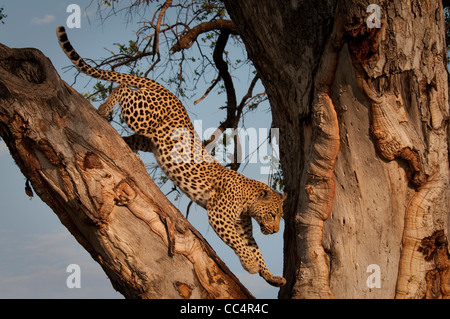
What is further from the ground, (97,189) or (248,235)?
(97,189)

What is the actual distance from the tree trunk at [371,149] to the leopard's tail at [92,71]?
250cm

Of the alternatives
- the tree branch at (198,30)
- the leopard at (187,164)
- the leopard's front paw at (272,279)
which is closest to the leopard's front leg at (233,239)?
the leopard at (187,164)

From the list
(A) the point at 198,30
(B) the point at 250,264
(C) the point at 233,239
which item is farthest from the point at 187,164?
(A) the point at 198,30

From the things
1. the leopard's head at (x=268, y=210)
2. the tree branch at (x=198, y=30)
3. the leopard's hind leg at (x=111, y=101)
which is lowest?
the leopard's head at (x=268, y=210)

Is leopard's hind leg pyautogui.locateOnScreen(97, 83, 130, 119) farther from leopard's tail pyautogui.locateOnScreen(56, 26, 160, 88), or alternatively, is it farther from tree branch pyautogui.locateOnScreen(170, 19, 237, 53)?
tree branch pyautogui.locateOnScreen(170, 19, 237, 53)

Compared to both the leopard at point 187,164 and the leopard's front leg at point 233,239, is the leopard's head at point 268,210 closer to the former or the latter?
the leopard at point 187,164

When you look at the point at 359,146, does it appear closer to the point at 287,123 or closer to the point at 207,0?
the point at 287,123

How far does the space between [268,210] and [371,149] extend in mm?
2334

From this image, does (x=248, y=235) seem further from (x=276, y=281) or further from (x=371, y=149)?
(x=371, y=149)

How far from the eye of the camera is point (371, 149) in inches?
165

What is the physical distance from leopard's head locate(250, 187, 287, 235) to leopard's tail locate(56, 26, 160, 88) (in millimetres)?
2032

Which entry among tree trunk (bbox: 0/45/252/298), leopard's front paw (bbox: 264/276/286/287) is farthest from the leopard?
tree trunk (bbox: 0/45/252/298)

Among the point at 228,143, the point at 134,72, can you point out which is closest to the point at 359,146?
the point at 228,143

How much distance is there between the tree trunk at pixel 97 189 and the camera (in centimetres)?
414
